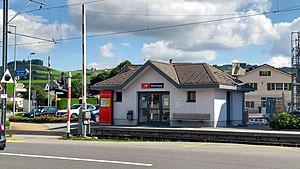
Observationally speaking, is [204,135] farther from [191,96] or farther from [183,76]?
[183,76]

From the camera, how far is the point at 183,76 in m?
28.1

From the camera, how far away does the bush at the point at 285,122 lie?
2298 cm

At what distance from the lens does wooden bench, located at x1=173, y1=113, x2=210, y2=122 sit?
26172mm

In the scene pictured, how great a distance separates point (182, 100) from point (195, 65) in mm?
3647

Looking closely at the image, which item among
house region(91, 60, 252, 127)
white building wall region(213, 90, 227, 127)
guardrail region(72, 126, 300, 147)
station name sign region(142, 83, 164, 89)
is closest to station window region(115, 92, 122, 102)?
house region(91, 60, 252, 127)

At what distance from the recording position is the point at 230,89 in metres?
27.4

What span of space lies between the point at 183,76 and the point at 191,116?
298 cm

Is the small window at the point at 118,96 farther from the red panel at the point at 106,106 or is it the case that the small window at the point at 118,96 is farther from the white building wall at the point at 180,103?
the red panel at the point at 106,106

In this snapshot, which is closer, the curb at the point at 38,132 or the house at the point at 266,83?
the curb at the point at 38,132

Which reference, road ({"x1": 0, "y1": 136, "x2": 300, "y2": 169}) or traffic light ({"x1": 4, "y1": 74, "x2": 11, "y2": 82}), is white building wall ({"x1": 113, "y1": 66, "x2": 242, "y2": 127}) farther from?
road ({"x1": 0, "y1": 136, "x2": 300, "y2": 169})

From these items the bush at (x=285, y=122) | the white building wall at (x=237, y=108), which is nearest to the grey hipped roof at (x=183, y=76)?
the white building wall at (x=237, y=108)

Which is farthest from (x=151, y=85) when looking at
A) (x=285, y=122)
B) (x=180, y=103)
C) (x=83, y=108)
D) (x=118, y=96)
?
(x=285, y=122)

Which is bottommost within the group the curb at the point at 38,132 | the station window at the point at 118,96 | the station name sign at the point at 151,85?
the curb at the point at 38,132

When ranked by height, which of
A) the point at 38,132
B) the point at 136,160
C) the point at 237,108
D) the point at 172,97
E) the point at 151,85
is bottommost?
the point at 38,132
